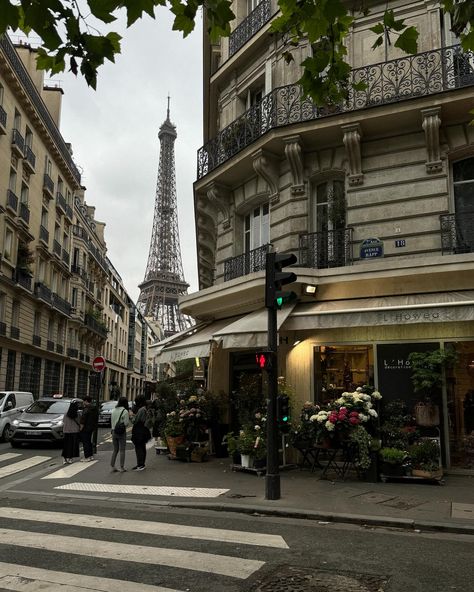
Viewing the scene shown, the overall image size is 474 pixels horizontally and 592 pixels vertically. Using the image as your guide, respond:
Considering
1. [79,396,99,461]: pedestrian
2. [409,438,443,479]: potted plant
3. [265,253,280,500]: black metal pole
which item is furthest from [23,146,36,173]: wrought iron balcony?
[409,438,443,479]: potted plant

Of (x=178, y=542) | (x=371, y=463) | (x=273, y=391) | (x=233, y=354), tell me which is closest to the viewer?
(x=178, y=542)

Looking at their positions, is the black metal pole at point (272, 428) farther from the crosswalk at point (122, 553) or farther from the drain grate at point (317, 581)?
the drain grate at point (317, 581)

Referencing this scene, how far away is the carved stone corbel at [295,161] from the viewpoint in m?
13.3

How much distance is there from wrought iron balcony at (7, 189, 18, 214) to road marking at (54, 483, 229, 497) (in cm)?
2473

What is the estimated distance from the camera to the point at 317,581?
16.5 feet

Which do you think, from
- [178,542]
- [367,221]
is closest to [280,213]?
[367,221]

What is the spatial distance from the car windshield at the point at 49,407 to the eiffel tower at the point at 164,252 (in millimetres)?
77770

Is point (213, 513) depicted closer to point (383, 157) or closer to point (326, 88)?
point (326, 88)

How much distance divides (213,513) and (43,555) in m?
2.92

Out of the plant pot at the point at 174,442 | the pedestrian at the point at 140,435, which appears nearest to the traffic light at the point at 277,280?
Result: the pedestrian at the point at 140,435

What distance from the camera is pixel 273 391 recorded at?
9.20m

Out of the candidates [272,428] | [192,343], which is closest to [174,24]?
[272,428]

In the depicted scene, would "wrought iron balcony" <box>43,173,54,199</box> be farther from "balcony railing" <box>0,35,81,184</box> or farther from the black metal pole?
the black metal pole

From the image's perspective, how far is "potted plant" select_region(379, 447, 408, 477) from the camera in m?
10.4
